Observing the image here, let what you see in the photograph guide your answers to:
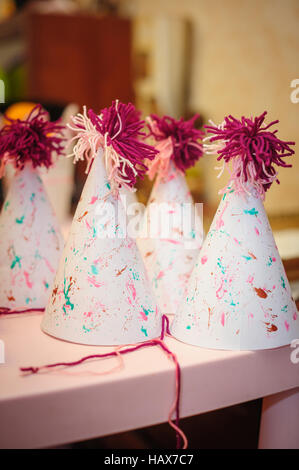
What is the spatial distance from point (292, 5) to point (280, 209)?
0.78 meters

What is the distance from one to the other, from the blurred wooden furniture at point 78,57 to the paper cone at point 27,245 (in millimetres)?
1946

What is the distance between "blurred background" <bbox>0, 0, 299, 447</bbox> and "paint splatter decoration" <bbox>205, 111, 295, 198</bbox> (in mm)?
1183

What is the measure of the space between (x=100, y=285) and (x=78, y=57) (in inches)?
92.7

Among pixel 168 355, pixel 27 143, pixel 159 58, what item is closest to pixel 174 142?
pixel 27 143

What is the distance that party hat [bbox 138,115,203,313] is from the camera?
811 mm

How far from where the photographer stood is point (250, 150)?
65 centimetres

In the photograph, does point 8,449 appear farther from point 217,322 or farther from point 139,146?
point 139,146

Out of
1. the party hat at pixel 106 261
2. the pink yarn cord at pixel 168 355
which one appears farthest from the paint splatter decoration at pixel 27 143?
the pink yarn cord at pixel 168 355

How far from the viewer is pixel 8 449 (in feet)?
1.72

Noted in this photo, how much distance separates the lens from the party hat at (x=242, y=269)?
0.65 m

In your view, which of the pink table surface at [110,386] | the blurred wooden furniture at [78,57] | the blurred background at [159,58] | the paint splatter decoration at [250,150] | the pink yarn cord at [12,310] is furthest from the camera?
the blurred wooden furniture at [78,57]

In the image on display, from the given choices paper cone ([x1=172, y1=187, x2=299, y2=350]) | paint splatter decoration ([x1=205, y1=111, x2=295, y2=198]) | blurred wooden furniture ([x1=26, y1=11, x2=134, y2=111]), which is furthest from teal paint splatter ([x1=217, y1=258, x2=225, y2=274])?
blurred wooden furniture ([x1=26, y1=11, x2=134, y2=111])

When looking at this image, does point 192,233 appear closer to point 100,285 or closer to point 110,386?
point 100,285

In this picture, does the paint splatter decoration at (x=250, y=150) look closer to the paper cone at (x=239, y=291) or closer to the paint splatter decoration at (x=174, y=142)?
the paper cone at (x=239, y=291)
